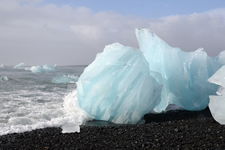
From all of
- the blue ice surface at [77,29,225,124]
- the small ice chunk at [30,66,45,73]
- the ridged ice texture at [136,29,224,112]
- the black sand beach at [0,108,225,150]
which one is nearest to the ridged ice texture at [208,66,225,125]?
the black sand beach at [0,108,225,150]

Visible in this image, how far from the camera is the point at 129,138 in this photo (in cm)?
553

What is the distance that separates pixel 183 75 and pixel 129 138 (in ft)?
→ 14.9

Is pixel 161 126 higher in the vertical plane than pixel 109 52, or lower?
lower

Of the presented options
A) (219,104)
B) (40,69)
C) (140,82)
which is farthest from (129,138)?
(40,69)

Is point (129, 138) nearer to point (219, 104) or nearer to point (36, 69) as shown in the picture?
point (219, 104)

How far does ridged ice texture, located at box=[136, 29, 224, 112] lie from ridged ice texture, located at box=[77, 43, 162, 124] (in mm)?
1266

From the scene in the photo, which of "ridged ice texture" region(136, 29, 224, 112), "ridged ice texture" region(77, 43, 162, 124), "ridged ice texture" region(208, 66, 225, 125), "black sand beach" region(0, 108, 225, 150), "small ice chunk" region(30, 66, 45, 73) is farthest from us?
"small ice chunk" region(30, 66, 45, 73)

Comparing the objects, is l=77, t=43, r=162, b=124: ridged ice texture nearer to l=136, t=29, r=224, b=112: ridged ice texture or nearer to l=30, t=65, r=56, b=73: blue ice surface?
l=136, t=29, r=224, b=112: ridged ice texture

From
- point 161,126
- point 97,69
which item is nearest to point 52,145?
point 161,126

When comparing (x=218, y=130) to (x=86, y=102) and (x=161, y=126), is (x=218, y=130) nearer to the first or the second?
(x=161, y=126)

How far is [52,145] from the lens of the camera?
5.24 meters

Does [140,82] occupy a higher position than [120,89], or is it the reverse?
[140,82]

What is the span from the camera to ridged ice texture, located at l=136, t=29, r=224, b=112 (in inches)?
360

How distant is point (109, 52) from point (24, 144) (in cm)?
422
